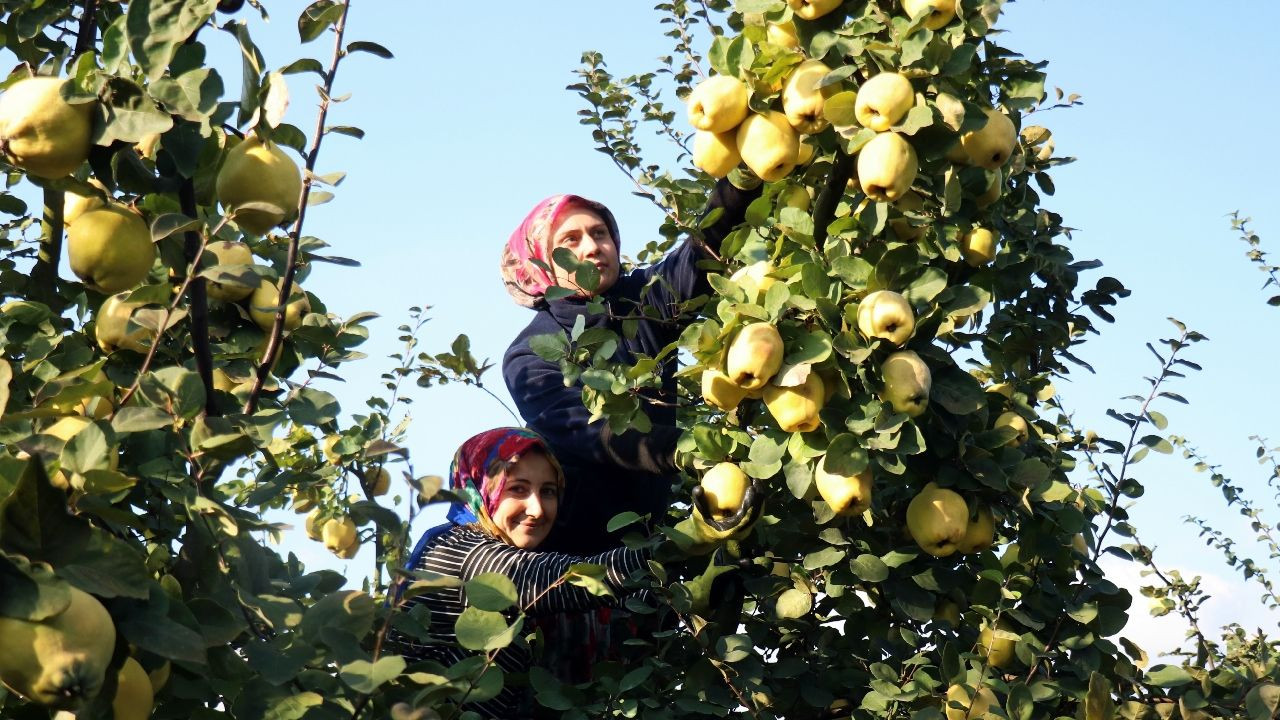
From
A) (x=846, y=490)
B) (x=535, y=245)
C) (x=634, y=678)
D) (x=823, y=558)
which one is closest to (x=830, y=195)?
(x=846, y=490)

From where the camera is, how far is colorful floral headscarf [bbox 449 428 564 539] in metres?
3.45

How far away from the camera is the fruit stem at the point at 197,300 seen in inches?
75.1

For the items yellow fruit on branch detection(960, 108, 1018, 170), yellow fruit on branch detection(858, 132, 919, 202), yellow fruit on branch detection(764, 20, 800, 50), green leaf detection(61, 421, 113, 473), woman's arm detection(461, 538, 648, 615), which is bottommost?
green leaf detection(61, 421, 113, 473)

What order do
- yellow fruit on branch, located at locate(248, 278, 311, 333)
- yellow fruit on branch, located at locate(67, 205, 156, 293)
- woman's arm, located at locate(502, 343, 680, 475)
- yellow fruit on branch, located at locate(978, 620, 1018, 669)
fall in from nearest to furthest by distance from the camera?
yellow fruit on branch, located at locate(67, 205, 156, 293), yellow fruit on branch, located at locate(248, 278, 311, 333), yellow fruit on branch, located at locate(978, 620, 1018, 669), woman's arm, located at locate(502, 343, 680, 475)

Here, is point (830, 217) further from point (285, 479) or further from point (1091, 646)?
point (285, 479)

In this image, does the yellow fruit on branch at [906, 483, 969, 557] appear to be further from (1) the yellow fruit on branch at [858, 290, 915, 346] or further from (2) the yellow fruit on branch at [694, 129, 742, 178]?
(2) the yellow fruit on branch at [694, 129, 742, 178]

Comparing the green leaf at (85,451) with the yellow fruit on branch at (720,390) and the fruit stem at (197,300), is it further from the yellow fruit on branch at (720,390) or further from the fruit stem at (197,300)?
the yellow fruit on branch at (720,390)

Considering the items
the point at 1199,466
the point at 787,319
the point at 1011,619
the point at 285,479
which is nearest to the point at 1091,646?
the point at 1011,619

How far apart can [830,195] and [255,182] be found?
1281 millimetres

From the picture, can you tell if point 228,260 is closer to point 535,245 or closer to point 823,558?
point 823,558

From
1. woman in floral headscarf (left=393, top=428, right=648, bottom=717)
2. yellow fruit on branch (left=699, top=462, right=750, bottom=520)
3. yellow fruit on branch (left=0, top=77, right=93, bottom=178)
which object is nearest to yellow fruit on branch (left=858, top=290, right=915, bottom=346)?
yellow fruit on branch (left=699, top=462, right=750, bottom=520)

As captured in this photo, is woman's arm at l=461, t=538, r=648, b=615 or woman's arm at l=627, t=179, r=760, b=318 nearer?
woman's arm at l=461, t=538, r=648, b=615

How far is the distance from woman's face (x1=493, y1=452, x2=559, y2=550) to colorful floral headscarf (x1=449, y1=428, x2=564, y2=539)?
0.02m

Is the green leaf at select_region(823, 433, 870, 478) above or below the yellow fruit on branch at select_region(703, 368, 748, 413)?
below
